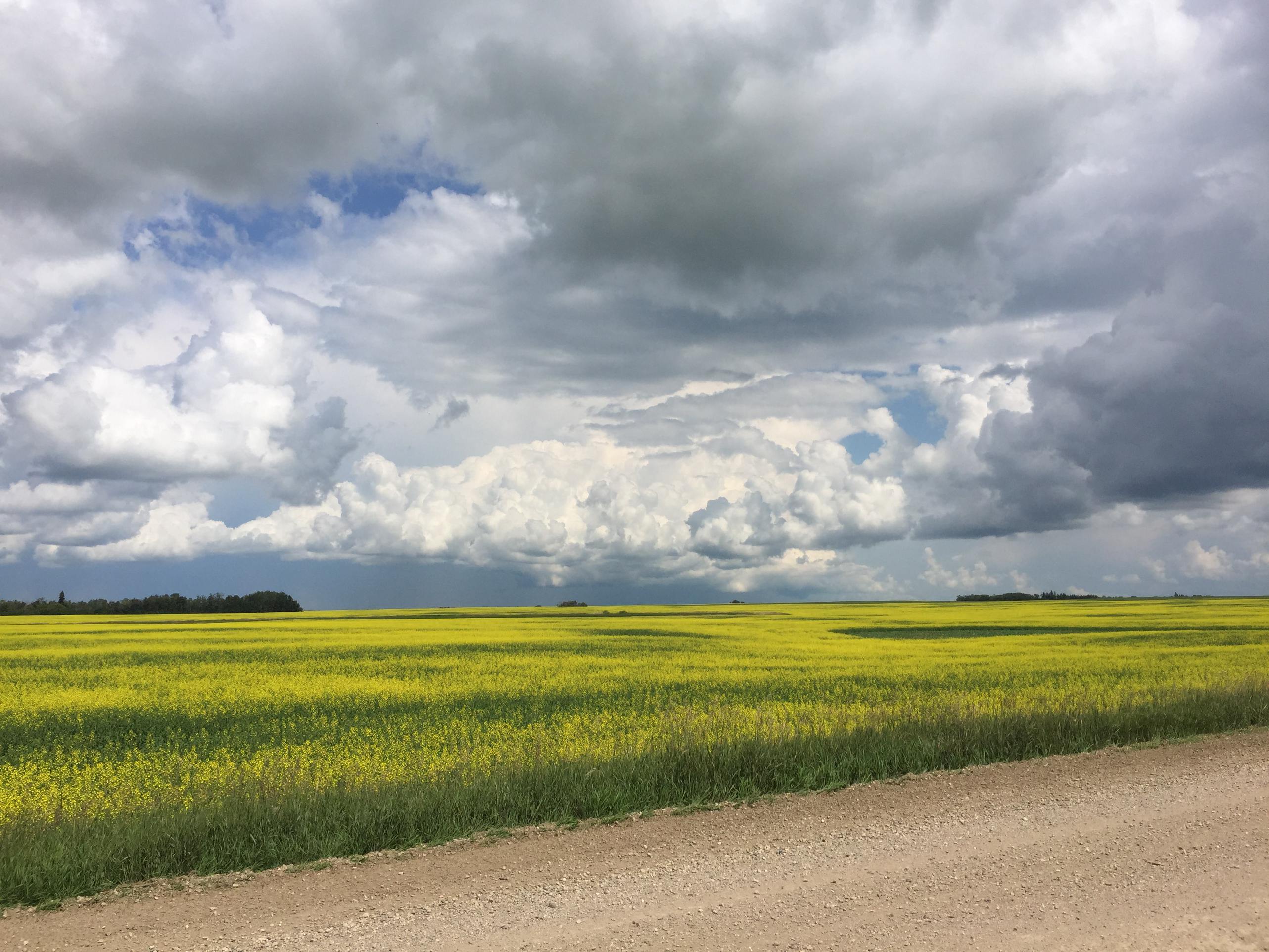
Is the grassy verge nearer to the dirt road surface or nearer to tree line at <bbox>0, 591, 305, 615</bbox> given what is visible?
the dirt road surface

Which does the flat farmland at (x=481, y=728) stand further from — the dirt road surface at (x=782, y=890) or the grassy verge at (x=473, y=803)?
the dirt road surface at (x=782, y=890)

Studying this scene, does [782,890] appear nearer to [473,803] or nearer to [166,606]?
[473,803]

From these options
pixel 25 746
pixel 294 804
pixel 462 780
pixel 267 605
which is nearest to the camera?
pixel 294 804

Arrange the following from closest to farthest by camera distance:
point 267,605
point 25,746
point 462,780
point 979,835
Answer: point 979,835 → point 462,780 → point 25,746 → point 267,605

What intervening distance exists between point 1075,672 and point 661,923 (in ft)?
66.7

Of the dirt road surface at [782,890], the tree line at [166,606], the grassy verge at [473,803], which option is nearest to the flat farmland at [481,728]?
the grassy verge at [473,803]

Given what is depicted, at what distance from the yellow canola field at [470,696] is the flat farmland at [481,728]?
0.11 metres

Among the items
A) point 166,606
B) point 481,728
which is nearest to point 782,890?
point 481,728

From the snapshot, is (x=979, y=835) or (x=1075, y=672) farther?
(x=1075, y=672)

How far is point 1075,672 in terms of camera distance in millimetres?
22344

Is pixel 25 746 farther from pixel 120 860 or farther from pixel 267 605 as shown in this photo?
pixel 267 605

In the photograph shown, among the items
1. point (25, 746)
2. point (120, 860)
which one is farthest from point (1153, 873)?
point (25, 746)

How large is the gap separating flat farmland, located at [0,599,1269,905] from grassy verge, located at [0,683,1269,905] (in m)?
0.03

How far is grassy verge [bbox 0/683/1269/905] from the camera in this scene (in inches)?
288
